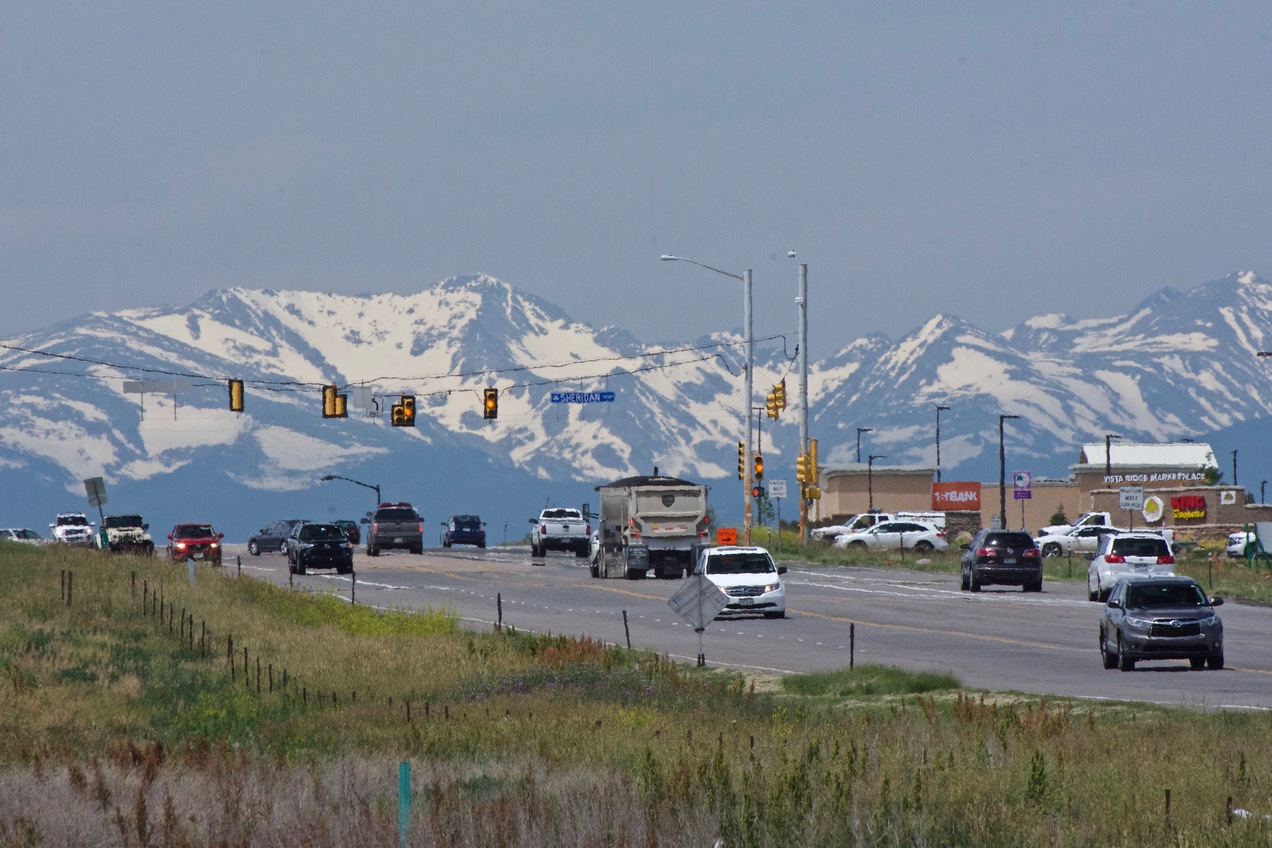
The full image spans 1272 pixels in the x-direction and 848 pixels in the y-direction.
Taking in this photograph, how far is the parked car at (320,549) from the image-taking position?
59625 mm

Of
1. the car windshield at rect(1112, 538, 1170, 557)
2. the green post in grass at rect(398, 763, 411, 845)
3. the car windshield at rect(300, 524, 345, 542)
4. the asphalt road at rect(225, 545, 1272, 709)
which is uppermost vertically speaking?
the car windshield at rect(300, 524, 345, 542)

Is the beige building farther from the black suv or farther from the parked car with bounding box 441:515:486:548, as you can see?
the black suv

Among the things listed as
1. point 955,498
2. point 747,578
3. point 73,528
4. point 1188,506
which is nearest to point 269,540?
point 73,528

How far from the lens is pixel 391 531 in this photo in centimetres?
7412

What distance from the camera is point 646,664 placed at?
25.7m

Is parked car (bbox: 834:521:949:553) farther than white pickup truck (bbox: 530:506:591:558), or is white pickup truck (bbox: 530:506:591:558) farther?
parked car (bbox: 834:521:949:553)

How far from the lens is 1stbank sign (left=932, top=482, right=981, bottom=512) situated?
420 ft

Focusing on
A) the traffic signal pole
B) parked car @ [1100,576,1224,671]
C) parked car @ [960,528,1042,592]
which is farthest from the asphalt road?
the traffic signal pole

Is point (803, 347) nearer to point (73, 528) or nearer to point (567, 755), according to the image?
point (73, 528)

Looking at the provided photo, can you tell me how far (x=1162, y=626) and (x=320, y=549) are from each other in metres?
37.0

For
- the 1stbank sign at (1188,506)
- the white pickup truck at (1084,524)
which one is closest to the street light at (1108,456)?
the 1stbank sign at (1188,506)

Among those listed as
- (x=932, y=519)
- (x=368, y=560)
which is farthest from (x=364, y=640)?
(x=932, y=519)

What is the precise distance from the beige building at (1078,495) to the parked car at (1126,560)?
50.1 metres

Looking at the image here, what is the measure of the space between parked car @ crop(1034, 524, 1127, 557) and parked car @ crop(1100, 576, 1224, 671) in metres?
45.9
